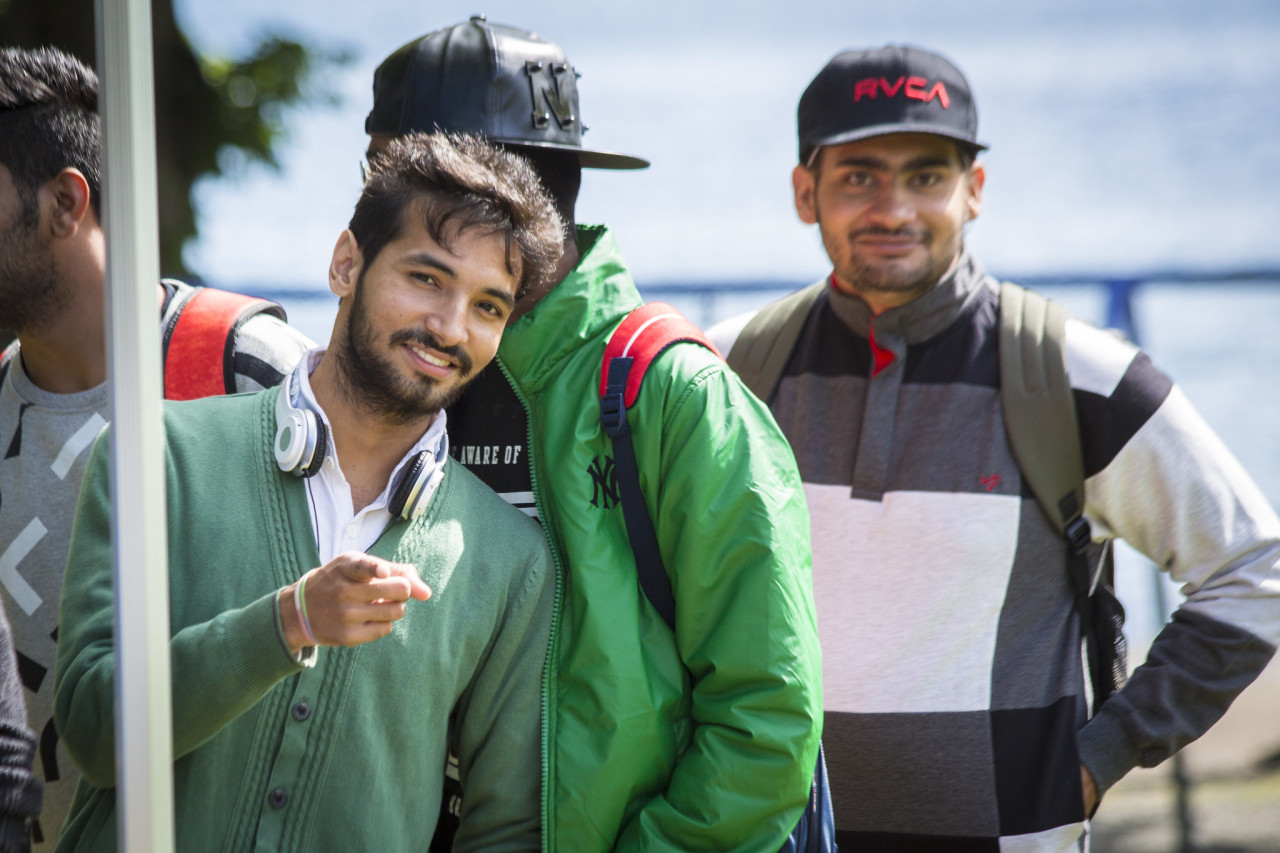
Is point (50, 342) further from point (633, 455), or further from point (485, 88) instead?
point (633, 455)

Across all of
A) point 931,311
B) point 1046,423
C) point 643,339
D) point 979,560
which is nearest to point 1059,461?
point 1046,423

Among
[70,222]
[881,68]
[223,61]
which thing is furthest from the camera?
[223,61]

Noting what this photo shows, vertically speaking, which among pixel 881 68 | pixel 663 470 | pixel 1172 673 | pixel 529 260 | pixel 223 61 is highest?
pixel 223 61

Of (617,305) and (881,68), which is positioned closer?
(617,305)

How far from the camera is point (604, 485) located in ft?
5.55

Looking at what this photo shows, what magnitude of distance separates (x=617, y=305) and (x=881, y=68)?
980 millimetres

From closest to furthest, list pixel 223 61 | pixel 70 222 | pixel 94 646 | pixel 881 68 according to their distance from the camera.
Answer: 1. pixel 94 646
2. pixel 70 222
3. pixel 881 68
4. pixel 223 61

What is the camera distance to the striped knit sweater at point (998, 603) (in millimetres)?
2176

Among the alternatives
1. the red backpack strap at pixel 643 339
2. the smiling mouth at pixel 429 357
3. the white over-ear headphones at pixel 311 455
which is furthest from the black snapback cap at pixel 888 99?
the white over-ear headphones at pixel 311 455

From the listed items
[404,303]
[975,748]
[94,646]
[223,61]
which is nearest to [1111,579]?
[975,748]

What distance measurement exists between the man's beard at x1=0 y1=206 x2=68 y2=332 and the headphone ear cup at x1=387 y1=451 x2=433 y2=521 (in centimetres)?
70

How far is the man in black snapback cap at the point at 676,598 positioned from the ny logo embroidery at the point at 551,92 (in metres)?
0.29

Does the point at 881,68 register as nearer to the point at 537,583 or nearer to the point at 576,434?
the point at 576,434

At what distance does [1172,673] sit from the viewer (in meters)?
2.22
